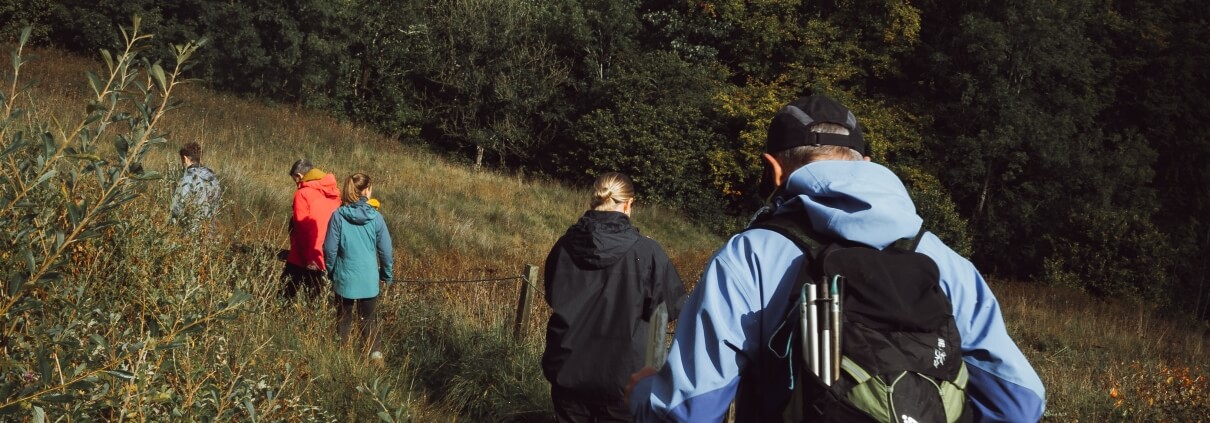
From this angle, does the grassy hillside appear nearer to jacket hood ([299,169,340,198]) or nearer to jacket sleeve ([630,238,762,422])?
jacket hood ([299,169,340,198])

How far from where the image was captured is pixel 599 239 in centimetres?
457

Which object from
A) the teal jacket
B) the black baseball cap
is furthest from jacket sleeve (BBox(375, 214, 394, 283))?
the black baseball cap

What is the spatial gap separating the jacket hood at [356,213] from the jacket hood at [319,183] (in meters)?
0.75

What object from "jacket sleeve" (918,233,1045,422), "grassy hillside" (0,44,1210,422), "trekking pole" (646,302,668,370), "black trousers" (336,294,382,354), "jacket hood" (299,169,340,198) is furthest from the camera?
"jacket hood" (299,169,340,198)

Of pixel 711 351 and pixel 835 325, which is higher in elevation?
pixel 835 325

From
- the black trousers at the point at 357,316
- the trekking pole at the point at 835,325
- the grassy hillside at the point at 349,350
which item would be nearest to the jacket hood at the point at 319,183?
the grassy hillside at the point at 349,350

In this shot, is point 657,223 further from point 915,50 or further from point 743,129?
point 915,50

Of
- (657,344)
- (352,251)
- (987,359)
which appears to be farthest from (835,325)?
(352,251)

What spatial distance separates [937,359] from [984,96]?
3125cm

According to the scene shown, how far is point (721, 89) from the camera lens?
31406mm

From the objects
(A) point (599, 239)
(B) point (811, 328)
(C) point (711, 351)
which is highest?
(B) point (811, 328)

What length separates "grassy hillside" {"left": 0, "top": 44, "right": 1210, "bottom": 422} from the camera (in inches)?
133

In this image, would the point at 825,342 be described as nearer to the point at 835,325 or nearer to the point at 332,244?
the point at 835,325

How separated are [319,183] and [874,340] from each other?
5.99 meters
